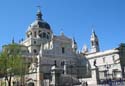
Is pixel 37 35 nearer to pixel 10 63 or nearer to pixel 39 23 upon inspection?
pixel 39 23

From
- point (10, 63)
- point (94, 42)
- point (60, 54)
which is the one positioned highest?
point (94, 42)

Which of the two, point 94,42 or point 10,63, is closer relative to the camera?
point 10,63

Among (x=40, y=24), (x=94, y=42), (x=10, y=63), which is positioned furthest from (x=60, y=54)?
(x=10, y=63)

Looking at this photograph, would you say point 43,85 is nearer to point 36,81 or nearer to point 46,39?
point 36,81

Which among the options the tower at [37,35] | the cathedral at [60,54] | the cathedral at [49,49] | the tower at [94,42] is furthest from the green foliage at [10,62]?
the tower at [94,42]

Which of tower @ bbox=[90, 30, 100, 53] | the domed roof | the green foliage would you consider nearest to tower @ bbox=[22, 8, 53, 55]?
the domed roof

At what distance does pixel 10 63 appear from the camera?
121 ft

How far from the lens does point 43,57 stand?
2454 inches

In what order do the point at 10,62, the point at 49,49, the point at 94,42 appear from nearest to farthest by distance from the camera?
1. the point at 10,62
2. the point at 49,49
3. the point at 94,42

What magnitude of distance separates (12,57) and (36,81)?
267 inches

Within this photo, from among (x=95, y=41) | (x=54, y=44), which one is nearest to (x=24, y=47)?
(x=54, y=44)

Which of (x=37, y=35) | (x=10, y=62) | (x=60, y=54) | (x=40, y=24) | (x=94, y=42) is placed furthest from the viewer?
(x=94, y=42)

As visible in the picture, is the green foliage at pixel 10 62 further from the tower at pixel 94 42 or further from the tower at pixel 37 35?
the tower at pixel 94 42

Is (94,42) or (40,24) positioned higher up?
(40,24)
